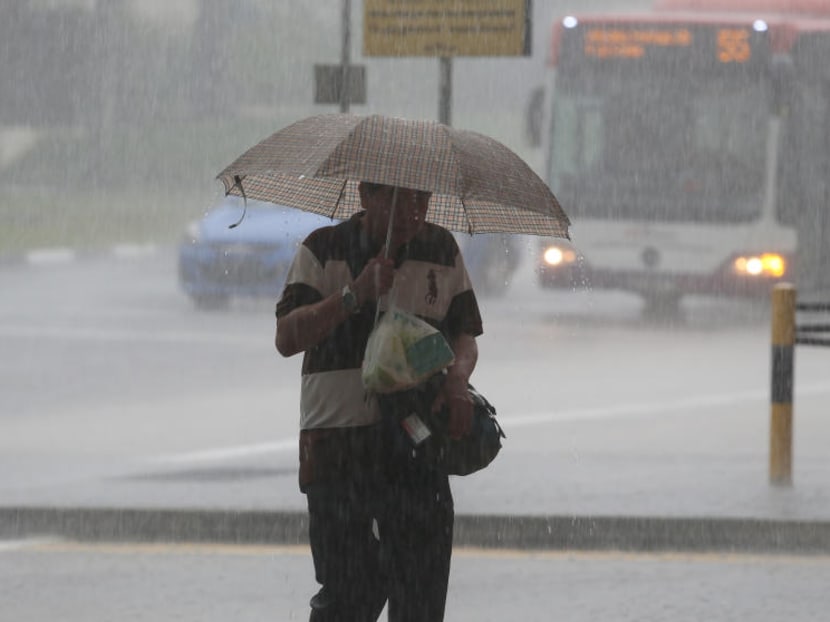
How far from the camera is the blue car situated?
20.4m

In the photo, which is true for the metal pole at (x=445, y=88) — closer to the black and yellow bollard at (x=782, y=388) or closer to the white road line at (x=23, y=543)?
the black and yellow bollard at (x=782, y=388)

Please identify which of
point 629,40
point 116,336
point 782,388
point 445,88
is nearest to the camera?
point 782,388

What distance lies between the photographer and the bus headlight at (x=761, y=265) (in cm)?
2069

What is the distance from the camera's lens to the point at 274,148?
4895 mm

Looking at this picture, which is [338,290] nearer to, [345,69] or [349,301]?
[349,301]

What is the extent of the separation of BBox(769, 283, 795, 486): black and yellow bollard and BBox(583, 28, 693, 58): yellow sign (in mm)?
11903

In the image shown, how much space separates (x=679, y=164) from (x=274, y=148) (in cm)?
1666

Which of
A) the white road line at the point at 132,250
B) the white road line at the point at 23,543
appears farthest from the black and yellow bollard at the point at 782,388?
the white road line at the point at 132,250

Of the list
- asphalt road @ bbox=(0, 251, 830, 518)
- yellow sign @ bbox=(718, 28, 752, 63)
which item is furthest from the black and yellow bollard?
yellow sign @ bbox=(718, 28, 752, 63)

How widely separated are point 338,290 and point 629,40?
1669 cm

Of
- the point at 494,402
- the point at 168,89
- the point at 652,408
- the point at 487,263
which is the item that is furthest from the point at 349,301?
the point at 168,89

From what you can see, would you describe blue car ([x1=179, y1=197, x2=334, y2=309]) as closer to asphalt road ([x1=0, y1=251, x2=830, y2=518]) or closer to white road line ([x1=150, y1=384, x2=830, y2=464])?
asphalt road ([x1=0, y1=251, x2=830, y2=518])

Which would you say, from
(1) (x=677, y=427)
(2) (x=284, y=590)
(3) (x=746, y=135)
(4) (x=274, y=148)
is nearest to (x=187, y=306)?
(3) (x=746, y=135)

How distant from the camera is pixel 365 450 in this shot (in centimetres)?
479
